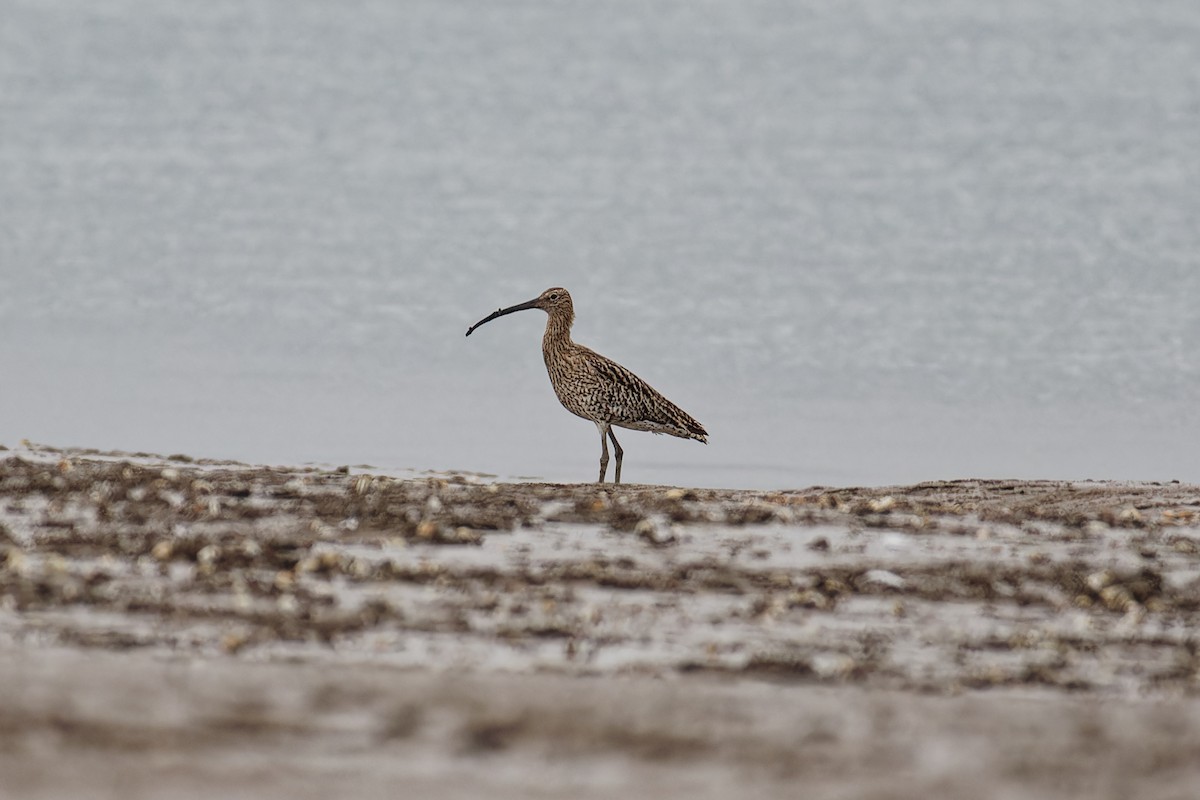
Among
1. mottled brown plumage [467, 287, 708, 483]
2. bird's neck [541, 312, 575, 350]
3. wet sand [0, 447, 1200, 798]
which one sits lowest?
wet sand [0, 447, 1200, 798]

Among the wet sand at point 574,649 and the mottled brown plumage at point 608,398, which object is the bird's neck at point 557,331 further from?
the wet sand at point 574,649

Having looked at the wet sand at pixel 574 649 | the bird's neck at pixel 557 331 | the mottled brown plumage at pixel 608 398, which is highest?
the bird's neck at pixel 557 331

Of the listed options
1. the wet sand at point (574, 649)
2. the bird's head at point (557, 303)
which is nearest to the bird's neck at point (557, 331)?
the bird's head at point (557, 303)

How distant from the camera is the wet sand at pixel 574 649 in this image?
4.78m

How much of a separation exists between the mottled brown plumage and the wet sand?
5533 mm

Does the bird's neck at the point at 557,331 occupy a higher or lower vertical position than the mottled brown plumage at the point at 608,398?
higher

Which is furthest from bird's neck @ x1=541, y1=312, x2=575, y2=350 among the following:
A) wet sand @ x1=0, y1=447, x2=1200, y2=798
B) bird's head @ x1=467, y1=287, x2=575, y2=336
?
wet sand @ x1=0, y1=447, x2=1200, y2=798

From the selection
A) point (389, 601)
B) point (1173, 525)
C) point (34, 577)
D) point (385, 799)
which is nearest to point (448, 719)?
point (385, 799)

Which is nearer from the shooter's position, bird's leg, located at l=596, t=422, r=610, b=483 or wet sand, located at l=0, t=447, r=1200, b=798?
wet sand, located at l=0, t=447, r=1200, b=798

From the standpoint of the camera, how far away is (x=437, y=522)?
839 centimetres

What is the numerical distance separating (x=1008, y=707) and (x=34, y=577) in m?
3.77

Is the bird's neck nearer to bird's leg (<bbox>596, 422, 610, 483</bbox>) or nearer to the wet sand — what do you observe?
bird's leg (<bbox>596, 422, 610, 483</bbox>)

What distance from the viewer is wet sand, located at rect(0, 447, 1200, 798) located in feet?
15.7

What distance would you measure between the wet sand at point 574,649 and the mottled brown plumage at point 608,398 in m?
5.53
